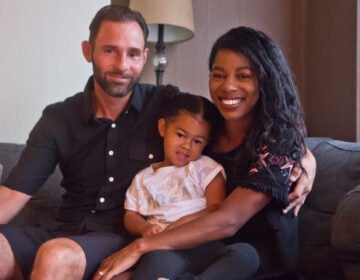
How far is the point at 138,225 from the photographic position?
147cm

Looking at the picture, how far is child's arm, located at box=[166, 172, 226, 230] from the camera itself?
1428 mm

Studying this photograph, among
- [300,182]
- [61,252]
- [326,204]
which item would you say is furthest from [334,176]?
[61,252]

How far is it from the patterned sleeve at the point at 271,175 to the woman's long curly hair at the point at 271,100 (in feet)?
0.08

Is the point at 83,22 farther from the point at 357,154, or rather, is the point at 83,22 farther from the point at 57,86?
the point at 357,154

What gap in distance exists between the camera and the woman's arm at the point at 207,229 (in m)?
1.32

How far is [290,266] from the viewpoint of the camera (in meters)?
1.46

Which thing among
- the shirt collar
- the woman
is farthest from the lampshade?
the woman

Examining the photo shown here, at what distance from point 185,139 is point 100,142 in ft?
1.03

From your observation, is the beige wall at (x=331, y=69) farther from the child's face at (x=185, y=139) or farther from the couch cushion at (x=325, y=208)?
the child's face at (x=185, y=139)

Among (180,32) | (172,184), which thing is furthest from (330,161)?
(180,32)

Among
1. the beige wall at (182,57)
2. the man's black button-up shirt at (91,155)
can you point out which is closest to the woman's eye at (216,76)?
the man's black button-up shirt at (91,155)

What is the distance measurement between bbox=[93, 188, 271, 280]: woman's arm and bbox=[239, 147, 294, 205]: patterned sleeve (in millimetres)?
25

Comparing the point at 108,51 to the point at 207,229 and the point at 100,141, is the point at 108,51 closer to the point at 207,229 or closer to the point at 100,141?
the point at 100,141

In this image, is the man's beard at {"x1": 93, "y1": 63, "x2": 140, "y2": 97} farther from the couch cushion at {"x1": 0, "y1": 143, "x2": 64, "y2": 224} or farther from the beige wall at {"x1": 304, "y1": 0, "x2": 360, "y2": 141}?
the beige wall at {"x1": 304, "y1": 0, "x2": 360, "y2": 141}
